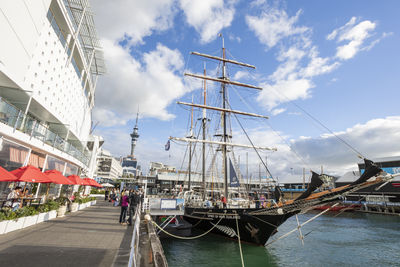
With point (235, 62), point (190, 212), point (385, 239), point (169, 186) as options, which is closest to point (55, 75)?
point (190, 212)

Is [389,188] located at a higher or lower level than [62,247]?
higher

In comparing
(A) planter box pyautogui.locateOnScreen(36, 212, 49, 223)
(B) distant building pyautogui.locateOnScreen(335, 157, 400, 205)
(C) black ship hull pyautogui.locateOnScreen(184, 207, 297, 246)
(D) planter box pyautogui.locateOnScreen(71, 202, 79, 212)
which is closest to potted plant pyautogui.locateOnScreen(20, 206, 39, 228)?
(A) planter box pyautogui.locateOnScreen(36, 212, 49, 223)

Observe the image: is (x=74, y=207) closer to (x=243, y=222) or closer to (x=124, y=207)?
(x=124, y=207)

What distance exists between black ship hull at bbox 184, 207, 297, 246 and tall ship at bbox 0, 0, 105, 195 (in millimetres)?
13273

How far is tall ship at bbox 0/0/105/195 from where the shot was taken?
1111 centimetres

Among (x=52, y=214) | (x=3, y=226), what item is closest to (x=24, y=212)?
(x=3, y=226)

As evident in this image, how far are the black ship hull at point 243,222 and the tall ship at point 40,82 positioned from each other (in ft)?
43.5

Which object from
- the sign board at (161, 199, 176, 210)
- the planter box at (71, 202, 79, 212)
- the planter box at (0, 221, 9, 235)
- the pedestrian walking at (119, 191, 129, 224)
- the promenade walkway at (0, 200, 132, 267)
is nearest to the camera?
the promenade walkway at (0, 200, 132, 267)

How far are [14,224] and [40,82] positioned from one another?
12711mm

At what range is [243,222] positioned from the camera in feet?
47.2

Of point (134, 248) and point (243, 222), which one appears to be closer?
point (134, 248)

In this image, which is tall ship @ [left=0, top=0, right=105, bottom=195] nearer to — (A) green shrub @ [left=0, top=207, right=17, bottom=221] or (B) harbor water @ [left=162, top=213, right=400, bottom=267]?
(A) green shrub @ [left=0, top=207, right=17, bottom=221]

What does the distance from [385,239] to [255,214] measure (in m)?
15.6

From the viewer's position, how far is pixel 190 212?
18797mm
